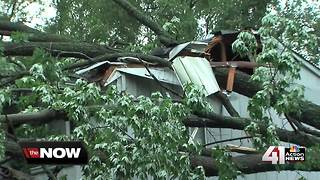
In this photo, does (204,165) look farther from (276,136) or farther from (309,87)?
(309,87)

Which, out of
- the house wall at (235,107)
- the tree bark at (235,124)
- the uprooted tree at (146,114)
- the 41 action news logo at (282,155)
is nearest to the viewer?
the uprooted tree at (146,114)

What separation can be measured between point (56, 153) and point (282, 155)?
9.55ft

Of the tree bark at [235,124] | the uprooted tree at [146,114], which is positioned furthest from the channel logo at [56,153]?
the tree bark at [235,124]

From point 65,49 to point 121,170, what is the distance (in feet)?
8.48

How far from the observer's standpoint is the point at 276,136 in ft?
22.5

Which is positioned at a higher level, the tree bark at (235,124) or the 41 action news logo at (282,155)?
the tree bark at (235,124)

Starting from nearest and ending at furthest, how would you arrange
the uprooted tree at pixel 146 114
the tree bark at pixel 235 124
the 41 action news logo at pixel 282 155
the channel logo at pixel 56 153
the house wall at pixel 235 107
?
the channel logo at pixel 56 153, the uprooted tree at pixel 146 114, the 41 action news logo at pixel 282 155, the tree bark at pixel 235 124, the house wall at pixel 235 107

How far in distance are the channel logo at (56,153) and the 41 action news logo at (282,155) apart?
238 centimetres

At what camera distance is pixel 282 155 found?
7.05 m

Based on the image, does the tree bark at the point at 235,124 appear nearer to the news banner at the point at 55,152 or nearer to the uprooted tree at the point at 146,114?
the uprooted tree at the point at 146,114

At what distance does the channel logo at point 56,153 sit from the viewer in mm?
5418

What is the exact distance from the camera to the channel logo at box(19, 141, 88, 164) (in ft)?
17.8

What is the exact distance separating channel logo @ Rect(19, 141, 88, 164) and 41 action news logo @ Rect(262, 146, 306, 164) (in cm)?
238

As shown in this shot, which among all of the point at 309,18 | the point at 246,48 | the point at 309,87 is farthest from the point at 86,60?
the point at 309,18
